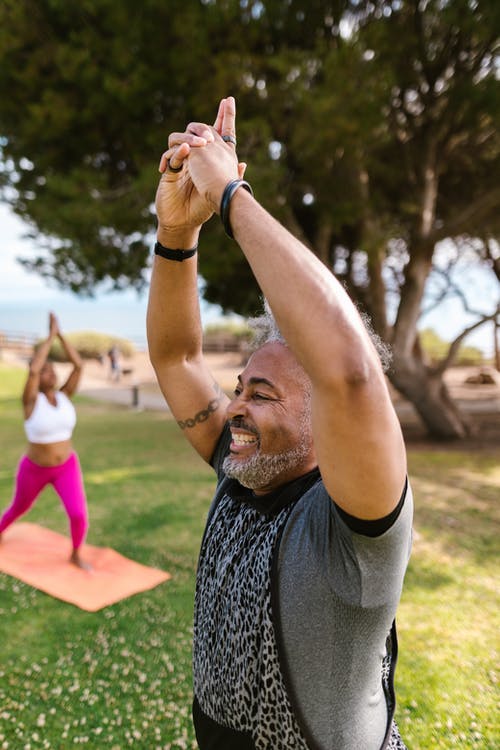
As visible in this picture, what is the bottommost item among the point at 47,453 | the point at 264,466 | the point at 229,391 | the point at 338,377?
the point at 47,453

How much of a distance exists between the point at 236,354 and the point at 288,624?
31.9 metres

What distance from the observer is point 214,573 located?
1.63m

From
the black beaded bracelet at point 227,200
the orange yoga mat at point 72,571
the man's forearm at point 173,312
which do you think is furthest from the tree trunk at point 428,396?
the black beaded bracelet at point 227,200

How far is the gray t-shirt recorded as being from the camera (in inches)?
47.0

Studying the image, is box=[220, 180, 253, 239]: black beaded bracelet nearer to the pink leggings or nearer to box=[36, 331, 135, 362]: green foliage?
the pink leggings

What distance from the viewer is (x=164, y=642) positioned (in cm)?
407

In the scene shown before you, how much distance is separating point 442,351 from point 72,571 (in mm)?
28428

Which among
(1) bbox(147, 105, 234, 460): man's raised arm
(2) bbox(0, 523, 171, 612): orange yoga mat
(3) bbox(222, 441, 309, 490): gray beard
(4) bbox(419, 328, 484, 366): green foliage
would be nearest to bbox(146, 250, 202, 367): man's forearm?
(1) bbox(147, 105, 234, 460): man's raised arm

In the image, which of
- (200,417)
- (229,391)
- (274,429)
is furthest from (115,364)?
(274,429)

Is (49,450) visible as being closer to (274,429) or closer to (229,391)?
(274,429)

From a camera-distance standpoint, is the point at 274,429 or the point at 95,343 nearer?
the point at 274,429

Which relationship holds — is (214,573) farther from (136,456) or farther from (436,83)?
(436,83)

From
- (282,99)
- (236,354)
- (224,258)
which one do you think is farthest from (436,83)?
(236,354)

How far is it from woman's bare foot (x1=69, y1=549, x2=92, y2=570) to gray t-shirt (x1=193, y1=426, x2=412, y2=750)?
395 cm
